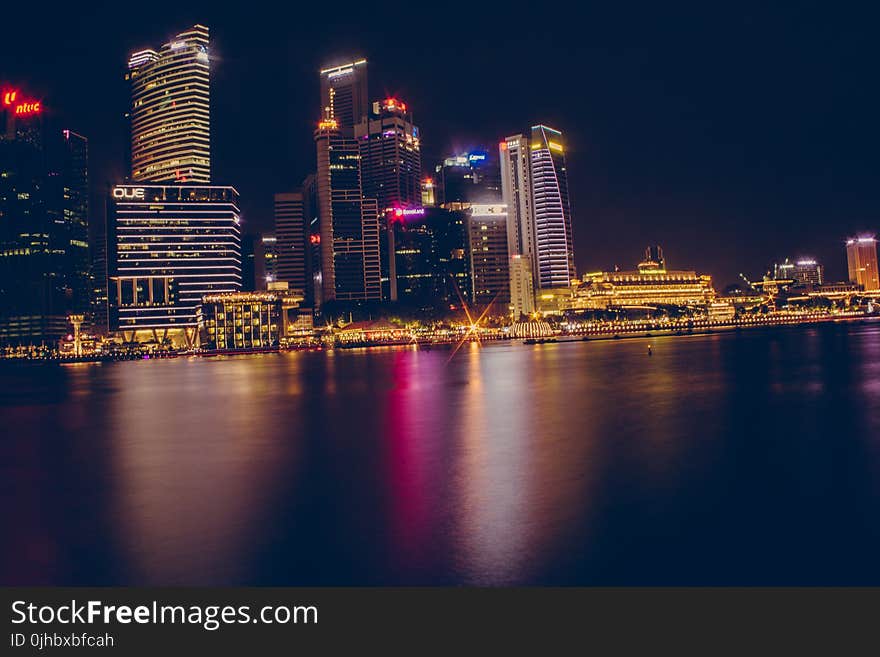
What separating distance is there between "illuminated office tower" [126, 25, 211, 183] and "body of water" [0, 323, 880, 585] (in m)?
175

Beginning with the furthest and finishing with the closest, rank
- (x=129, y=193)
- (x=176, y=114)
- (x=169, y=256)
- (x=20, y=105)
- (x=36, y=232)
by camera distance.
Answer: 1. (x=20, y=105)
2. (x=176, y=114)
3. (x=36, y=232)
4. (x=169, y=256)
5. (x=129, y=193)

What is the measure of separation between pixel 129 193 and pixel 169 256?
17076 millimetres

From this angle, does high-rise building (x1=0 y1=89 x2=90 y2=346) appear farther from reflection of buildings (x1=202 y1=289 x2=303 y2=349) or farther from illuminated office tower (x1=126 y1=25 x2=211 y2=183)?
reflection of buildings (x1=202 y1=289 x2=303 y2=349)

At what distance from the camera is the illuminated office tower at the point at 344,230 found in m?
189

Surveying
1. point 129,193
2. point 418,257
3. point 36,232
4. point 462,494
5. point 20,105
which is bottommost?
point 462,494

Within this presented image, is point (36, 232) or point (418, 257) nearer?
point (36, 232)

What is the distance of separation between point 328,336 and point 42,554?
15140 centimetres

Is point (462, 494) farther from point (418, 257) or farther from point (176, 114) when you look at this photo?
point (176, 114)

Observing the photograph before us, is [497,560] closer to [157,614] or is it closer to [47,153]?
[157,614]

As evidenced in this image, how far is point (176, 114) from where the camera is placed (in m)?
187

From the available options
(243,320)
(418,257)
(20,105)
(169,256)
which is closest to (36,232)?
(20,105)

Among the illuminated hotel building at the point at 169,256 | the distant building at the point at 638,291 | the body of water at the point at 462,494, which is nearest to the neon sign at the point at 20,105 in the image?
the illuminated hotel building at the point at 169,256

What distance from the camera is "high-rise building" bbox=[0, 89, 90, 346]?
17425 centimetres

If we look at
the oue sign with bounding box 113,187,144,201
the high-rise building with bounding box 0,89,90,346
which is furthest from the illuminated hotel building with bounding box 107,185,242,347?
the high-rise building with bounding box 0,89,90,346
